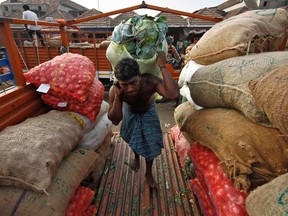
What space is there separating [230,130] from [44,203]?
1.36m

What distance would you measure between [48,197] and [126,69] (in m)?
1.09

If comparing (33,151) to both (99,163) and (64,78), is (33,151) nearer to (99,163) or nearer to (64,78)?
(64,78)

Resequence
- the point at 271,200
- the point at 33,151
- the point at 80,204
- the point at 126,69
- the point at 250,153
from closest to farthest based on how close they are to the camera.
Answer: the point at 271,200
the point at 250,153
the point at 33,151
the point at 126,69
the point at 80,204

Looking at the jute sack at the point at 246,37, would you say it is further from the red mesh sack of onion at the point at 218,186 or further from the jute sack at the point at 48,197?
the jute sack at the point at 48,197

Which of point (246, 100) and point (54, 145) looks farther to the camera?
point (54, 145)

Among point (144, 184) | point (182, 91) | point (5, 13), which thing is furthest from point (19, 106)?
point (5, 13)

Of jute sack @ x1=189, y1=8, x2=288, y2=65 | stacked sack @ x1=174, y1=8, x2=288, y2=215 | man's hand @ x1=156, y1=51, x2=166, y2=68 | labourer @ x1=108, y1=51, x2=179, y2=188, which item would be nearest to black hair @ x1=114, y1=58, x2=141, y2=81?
labourer @ x1=108, y1=51, x2=179, y2=188

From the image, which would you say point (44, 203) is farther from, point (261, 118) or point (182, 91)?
point (182, 91)

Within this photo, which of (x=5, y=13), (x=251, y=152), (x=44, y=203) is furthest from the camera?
(x=5, y=13)

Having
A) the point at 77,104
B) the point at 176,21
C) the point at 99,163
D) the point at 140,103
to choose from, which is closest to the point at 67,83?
the point at 77,104

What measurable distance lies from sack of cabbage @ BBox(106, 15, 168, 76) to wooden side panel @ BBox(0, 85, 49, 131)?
93cm

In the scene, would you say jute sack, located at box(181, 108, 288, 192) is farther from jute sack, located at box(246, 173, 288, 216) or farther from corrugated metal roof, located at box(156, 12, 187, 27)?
corrugated metal roof, located at box(156, 12, 187, 27)

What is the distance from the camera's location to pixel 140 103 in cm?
199

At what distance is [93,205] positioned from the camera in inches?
72.6
